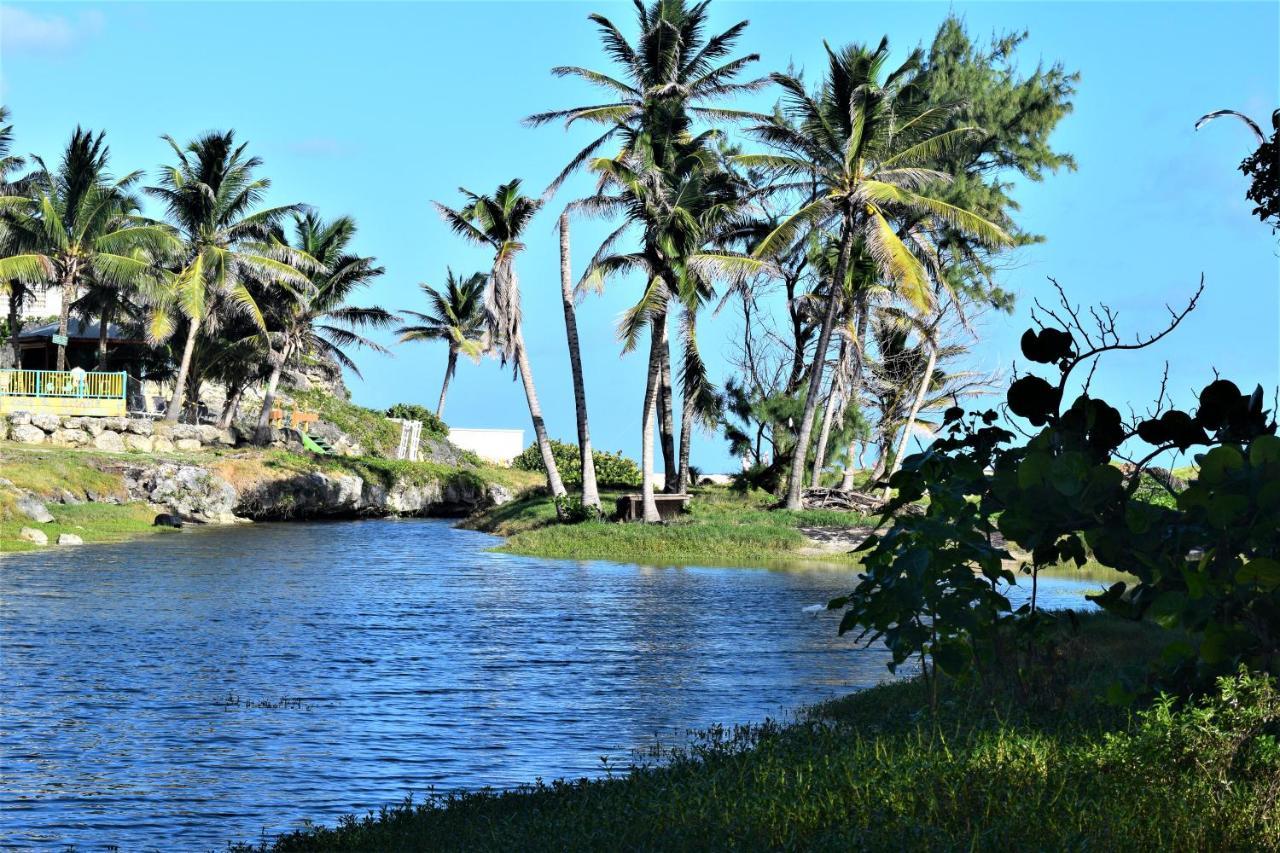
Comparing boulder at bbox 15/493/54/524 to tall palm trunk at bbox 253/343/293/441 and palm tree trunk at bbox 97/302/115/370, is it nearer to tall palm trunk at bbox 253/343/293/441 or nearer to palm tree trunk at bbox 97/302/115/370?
palm tree trunk at bbox 97/302/115/370

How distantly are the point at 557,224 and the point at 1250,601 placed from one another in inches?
1286

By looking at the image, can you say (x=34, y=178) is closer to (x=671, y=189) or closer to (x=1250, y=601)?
(x=671, y=189)

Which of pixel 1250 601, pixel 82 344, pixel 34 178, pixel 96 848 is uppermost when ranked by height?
pixel 34 178

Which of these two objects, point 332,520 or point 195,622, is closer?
point 195,622

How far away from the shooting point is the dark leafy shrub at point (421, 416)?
70.7 m

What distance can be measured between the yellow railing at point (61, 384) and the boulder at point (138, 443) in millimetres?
2491

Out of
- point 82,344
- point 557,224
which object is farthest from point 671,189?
point 82,344

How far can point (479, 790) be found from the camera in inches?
367

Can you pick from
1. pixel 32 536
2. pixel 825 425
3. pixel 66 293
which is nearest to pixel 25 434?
pixel 66 293

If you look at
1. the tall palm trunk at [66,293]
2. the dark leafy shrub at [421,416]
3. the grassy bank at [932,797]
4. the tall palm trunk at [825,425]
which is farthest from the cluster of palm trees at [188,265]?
the grassy bank at [932,797]

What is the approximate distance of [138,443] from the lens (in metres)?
48.7

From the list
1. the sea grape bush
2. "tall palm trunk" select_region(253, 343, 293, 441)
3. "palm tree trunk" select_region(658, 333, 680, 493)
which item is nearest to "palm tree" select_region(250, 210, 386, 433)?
"tall palm trunk" select_region(253, 343, 293, 441)

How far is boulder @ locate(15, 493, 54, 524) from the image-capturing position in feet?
113

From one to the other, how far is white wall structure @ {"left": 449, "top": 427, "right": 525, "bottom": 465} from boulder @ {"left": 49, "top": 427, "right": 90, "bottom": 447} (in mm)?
28648
